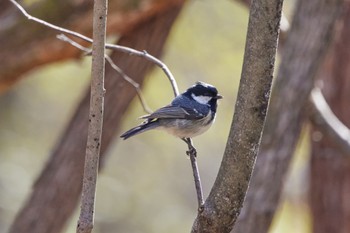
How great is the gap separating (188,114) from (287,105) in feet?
3.56

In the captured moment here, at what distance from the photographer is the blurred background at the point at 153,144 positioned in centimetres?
1118

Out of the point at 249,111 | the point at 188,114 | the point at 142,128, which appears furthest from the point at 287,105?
the point at 249,111

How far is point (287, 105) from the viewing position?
5.92m

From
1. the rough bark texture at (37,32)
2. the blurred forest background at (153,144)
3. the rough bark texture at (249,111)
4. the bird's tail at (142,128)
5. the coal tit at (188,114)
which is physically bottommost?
the rough bark texture at (249,111)

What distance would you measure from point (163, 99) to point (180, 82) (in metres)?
1.17

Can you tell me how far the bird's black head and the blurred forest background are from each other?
5.38 m

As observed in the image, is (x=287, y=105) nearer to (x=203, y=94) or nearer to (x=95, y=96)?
(x=203, y=94)

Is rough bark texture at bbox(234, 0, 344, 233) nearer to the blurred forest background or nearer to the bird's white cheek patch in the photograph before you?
the bird's white cheek patch

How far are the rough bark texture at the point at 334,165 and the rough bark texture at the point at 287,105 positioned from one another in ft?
6.34

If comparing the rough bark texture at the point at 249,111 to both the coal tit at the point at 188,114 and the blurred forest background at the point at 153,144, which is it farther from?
the blurred forest background at the point at 153,144

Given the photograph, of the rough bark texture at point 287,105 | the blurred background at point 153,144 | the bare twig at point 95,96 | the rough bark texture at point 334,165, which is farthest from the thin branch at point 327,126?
the blurred background at point 153,144

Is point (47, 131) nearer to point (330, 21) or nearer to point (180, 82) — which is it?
point (180, 82)

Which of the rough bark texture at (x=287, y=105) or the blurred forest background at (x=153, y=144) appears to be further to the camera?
the blurred forest background at (x=153, y=144)

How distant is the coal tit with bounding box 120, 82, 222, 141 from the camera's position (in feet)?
16.4
